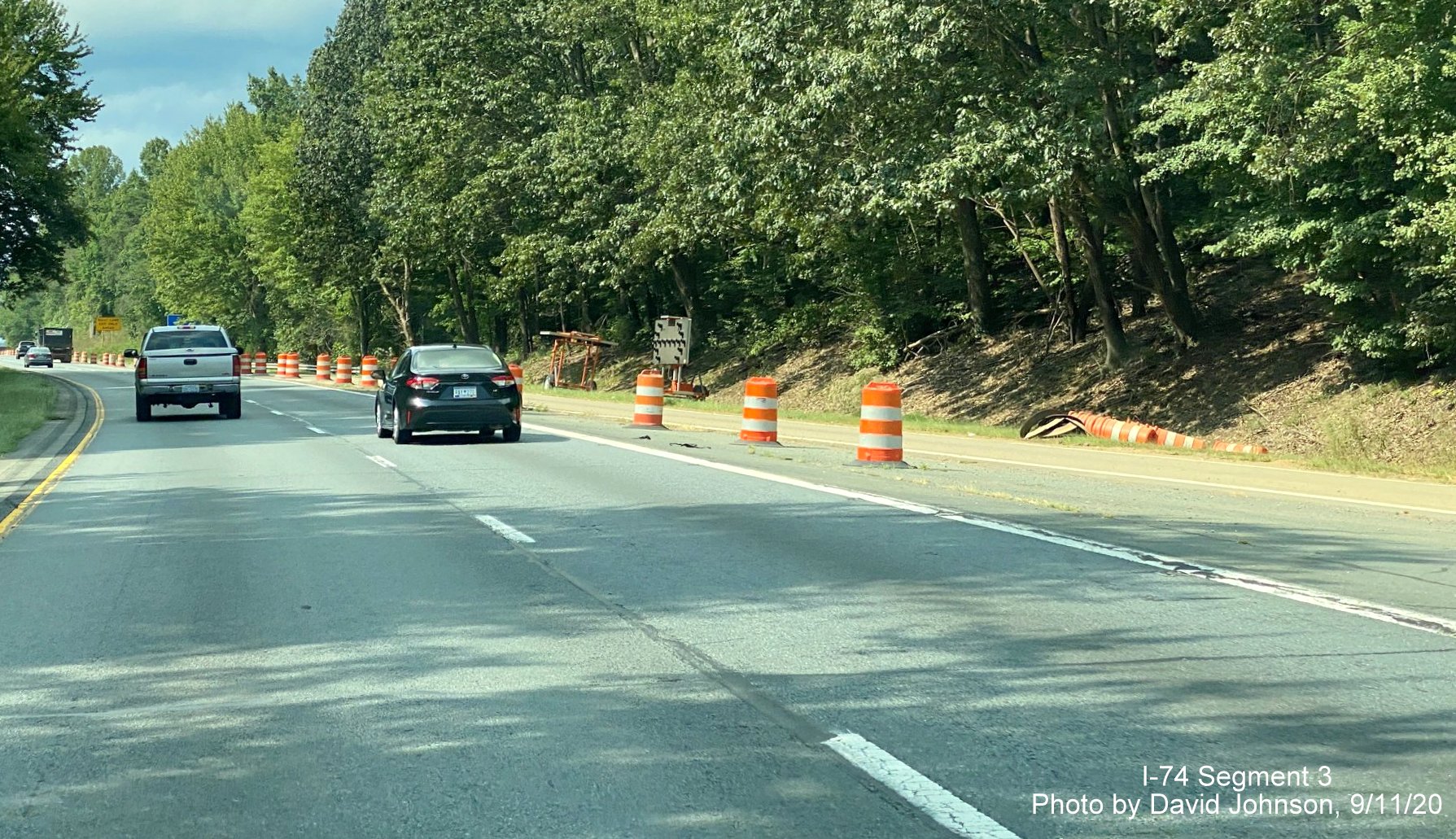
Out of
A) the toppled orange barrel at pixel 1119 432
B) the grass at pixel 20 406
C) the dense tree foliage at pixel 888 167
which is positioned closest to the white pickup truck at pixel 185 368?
the grass at pixel 20 406

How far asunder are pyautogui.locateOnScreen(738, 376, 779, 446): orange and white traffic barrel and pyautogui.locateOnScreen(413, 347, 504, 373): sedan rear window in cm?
379

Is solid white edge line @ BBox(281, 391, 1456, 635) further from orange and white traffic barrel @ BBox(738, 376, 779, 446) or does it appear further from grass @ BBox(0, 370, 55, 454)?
grass @ BBox(0, 370, 55, 454)

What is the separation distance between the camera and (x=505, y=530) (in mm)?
12594

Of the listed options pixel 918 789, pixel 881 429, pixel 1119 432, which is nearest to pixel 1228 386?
pixel 1119 432

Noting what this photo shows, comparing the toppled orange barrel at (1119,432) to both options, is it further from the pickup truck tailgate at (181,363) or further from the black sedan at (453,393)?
the pickup truck tailgate at (181,363)

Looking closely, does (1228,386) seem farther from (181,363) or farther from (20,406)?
(20,406)

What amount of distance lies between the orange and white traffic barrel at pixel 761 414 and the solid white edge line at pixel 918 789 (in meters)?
16.8

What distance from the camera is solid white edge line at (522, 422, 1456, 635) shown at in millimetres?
8406

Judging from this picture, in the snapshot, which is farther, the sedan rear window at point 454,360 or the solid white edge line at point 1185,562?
the sedan rear window at point 454,360

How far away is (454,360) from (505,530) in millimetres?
10530

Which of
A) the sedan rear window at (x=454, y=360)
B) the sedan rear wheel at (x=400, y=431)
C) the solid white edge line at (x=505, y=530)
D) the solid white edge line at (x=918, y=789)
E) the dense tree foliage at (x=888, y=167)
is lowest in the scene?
the solid white edge line at (x=918, y=789)

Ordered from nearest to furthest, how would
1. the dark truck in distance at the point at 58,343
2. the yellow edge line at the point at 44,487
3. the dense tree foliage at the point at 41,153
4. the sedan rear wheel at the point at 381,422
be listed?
the yellow edge line at the point at 44,487, the sedan rear wheel at the point at 381,422, the dense tree foliage at the point at 41,153, the dark truck in distance at the point at 58,343

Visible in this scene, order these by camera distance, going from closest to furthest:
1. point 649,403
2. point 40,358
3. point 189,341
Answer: point 649,403 → point 189,341 → point 40,358

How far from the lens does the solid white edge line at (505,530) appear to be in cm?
1196
